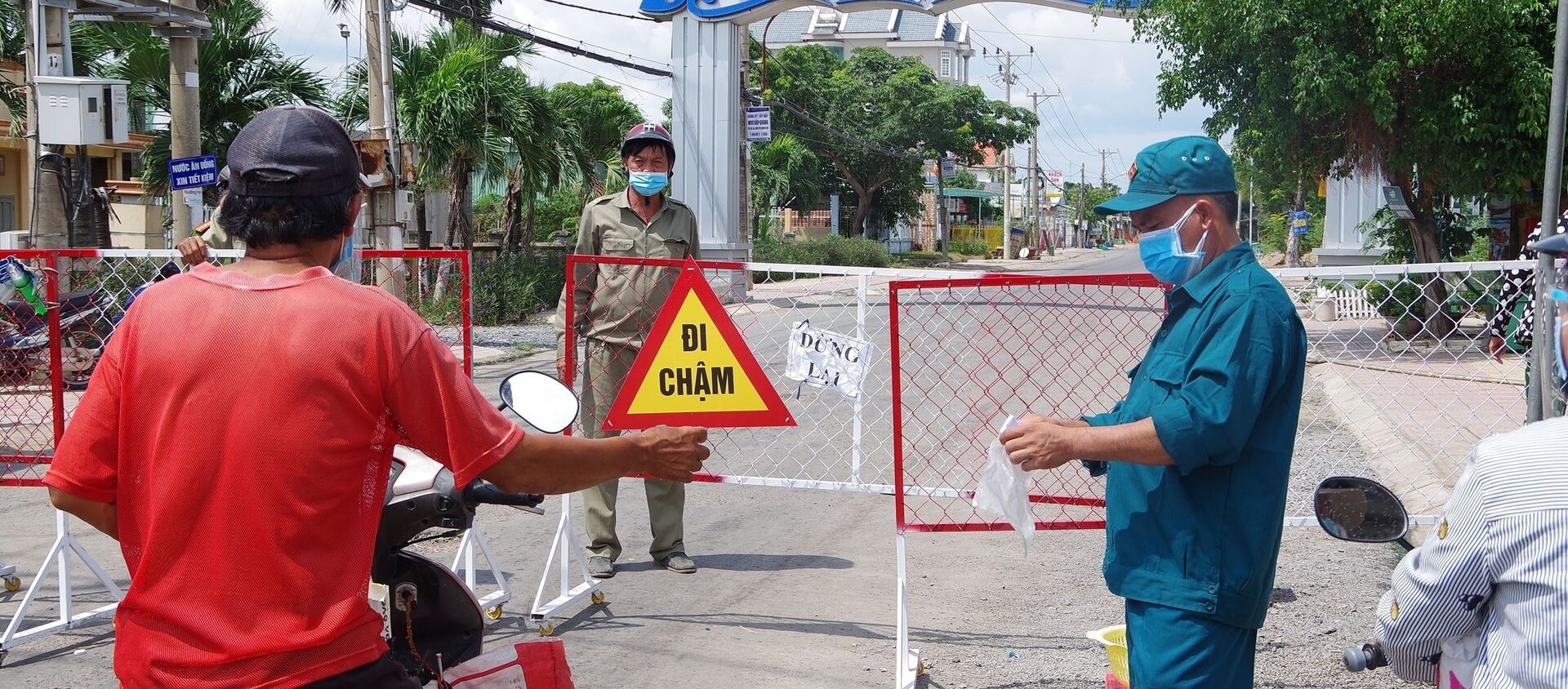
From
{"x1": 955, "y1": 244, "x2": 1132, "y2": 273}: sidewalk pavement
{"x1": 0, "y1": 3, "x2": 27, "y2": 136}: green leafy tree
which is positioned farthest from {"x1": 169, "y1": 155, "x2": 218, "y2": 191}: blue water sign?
{"x1": 955, "y1": 244, "x2": 1132, "y2": 273}: sidewalk pavement

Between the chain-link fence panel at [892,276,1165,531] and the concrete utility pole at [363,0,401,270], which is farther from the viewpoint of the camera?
the concrete utility pole at [363,0,401,270]

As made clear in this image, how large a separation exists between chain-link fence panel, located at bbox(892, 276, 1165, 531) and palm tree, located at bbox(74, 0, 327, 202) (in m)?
10.3

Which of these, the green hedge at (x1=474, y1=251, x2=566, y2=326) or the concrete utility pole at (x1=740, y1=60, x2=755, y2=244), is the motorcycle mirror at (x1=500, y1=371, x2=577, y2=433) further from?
the concrete utility pole at (x1=740, y1=60, x2=755, y2=244)

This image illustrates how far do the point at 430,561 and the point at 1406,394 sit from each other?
33.0 ft

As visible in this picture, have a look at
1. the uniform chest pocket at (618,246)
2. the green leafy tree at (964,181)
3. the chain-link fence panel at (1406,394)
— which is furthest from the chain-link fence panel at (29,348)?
the green leafy tree at (964,181)

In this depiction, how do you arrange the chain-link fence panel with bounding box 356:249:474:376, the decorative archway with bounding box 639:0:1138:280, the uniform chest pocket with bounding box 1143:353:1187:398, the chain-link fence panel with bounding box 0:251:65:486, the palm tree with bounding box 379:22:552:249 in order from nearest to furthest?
the uniform chest pocket with bounding box 1143:353:1187:398
the chain-link fence panel with bounding box 0:251:65:486
the chain-link fence panel with bounding box 356:249:474:376
the palm tree with bounding box 379:22:552:249
the decorative archway with bounding box 639:0:1138:280

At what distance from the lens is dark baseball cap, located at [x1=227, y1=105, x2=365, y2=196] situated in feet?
6.61

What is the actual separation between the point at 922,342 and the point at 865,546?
6.58m

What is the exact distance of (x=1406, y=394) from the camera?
416 inches

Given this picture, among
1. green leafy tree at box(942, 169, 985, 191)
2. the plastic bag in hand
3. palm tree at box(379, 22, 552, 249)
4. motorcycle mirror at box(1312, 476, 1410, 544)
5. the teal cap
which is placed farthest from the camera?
green leafy tree at box(942, 169, 985, 191)

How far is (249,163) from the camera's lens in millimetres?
2018

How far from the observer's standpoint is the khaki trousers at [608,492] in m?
5.92

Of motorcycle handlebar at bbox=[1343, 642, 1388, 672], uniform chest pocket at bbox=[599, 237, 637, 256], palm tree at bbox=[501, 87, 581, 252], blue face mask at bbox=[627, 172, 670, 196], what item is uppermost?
palm tree at bbox=[501, 87, 581, 252]

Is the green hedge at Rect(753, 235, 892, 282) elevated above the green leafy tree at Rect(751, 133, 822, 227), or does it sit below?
below
